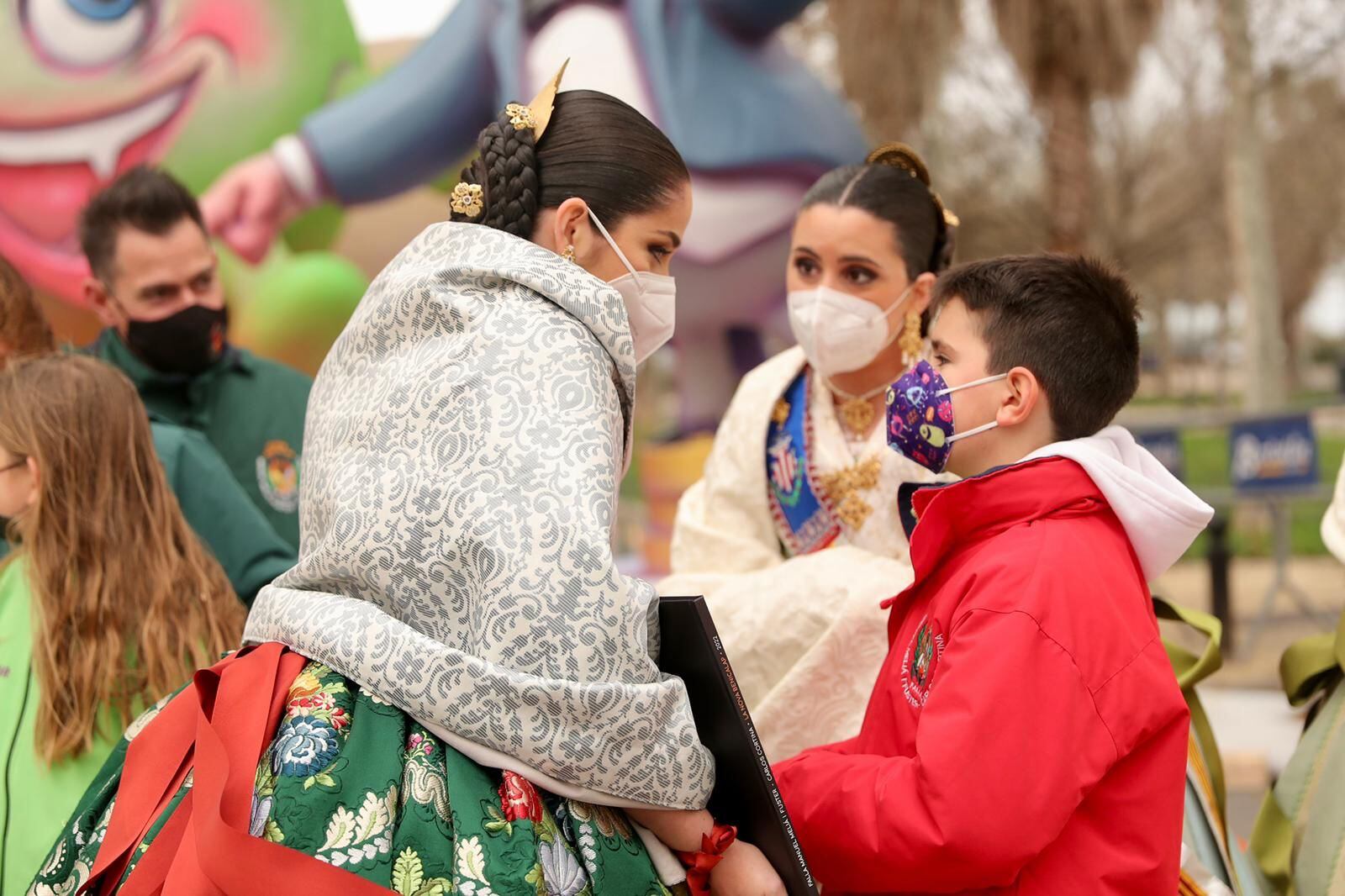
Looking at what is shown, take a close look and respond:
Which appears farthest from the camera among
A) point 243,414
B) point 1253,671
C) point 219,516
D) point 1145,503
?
point 1253,671

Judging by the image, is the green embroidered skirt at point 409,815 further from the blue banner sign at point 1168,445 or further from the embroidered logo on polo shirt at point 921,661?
the blue banner sign at point 1168,445

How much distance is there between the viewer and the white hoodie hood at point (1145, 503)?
6.19 ft

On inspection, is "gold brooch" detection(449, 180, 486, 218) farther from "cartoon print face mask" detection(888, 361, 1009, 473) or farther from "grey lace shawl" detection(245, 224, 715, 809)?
"cartoon print face mask" detection(888, 361, 1009, 473)

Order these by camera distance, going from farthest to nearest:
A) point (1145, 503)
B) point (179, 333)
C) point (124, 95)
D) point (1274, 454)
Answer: point (1274, 454) → point (124, 95) → point (179, 333) → point (1145, 503)

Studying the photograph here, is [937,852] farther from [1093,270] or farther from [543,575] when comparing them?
[1093,270]

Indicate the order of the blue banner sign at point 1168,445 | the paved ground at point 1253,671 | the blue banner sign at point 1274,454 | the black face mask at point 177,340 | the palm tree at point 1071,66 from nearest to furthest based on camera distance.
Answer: the black face mask at point 177,340 → the paved ground at point 1253,671 → the blue banner sign at point 1274,454 → the blue banner sign at point 1168,445 → the palm tree at point 1071,66

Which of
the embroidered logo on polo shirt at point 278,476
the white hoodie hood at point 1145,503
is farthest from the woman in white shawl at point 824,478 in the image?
the embroidered logo on polo shirt at point 278,476

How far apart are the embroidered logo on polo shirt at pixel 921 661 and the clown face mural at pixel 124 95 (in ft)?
16.1

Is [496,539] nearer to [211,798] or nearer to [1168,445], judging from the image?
[211,798]

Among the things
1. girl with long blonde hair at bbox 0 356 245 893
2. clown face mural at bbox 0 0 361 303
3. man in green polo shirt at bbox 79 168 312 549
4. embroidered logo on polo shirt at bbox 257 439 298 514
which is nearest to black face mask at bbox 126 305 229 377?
man in green polo shirt at bbox 79 168 312 549

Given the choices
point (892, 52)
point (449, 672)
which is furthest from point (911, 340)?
point (892, 52)

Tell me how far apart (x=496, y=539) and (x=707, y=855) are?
52cm

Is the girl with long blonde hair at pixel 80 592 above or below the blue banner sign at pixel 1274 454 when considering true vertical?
above

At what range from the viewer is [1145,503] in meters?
1.89
